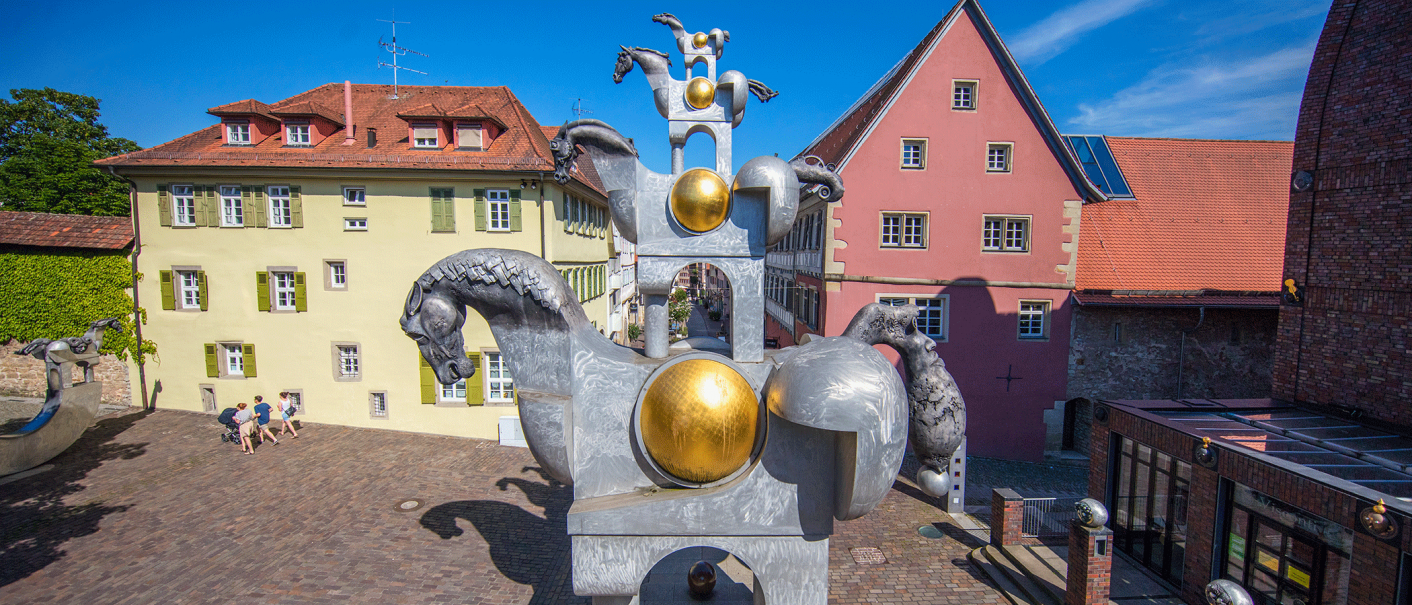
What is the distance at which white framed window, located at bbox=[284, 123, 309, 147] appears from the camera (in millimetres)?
16142

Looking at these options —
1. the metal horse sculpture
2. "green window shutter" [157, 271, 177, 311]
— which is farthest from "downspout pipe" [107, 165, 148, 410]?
the metal horse sculpture

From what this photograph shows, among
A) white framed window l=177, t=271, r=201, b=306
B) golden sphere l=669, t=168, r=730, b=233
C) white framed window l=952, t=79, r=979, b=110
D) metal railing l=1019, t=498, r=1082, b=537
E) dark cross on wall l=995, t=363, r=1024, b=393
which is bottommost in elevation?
metal railing l=1019, t=498, r=1082, b=537

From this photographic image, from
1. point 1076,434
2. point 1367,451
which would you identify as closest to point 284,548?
point 1367,451

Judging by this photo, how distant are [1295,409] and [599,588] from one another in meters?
13.2

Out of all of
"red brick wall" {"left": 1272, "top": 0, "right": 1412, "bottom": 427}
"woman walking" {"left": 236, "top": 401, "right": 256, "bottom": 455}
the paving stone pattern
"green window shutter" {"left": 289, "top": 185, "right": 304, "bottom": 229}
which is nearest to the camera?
the paving stone pattern

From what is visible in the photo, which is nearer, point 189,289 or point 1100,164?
point 189,289

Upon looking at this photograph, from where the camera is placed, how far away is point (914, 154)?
51.4 feet

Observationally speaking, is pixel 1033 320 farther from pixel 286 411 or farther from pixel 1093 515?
pixel 286 411

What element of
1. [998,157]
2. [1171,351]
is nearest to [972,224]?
[998,157]

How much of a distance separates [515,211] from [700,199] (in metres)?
11.8

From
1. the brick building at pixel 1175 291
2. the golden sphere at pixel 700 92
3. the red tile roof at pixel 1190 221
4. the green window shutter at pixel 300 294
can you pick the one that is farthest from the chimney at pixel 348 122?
the red tile roof at pixel 1190 221

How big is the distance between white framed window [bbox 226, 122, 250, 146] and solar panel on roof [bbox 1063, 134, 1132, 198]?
25.2m

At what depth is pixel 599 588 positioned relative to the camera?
15.8 ft

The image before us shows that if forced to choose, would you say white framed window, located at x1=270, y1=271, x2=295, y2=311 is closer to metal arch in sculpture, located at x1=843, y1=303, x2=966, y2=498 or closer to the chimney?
the chimney
